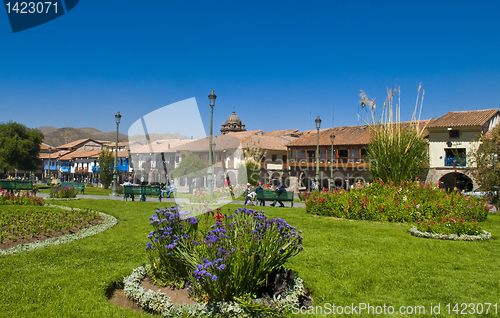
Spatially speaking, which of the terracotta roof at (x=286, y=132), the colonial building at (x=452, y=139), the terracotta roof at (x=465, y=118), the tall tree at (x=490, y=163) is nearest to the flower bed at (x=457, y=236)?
the tall tree at (x=490, y=163)

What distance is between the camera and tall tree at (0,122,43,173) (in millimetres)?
43781

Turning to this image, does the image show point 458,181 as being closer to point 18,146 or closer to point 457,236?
point 457,236

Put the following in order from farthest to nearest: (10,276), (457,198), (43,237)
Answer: (457,198), (43,237), (10,276)

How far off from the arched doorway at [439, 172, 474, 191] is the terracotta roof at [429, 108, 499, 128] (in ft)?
14.8

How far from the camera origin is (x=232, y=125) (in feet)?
275

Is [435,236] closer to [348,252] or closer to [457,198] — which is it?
[348,252]

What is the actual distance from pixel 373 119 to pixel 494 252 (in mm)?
6550

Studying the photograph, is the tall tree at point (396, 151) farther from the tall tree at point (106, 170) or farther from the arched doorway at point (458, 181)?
the tall tree at point (106, 170)

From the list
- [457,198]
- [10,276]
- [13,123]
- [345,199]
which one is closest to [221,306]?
[10,276]

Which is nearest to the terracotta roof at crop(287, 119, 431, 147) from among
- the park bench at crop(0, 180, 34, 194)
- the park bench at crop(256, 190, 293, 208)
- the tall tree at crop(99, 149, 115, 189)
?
the tall tree at crop(99, 149, 115, 189)

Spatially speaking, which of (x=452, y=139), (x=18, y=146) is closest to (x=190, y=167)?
(x=18, y=146)

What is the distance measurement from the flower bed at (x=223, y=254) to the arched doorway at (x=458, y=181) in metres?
31.5

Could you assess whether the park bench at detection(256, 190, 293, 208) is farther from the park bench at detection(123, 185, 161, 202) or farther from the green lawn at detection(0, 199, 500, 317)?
the green lawn at detection(0, 199, 500, 317)

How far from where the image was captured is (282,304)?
12.6 feet
